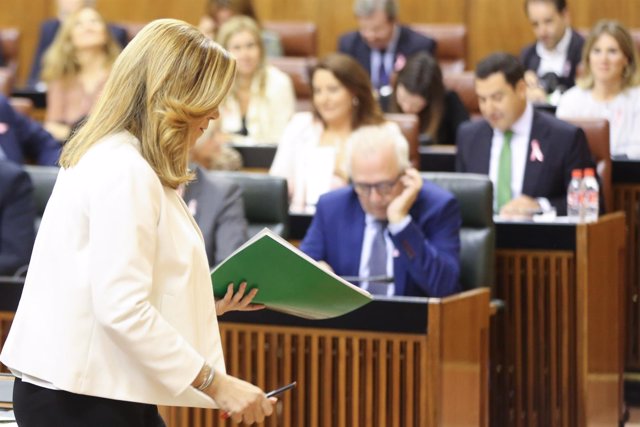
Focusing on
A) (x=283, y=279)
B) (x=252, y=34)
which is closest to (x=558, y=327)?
(x=283, y=279)

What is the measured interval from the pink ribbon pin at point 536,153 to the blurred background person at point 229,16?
298 centimetres

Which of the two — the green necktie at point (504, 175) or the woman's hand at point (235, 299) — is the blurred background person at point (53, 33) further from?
the woman's hand at point (235, 299)

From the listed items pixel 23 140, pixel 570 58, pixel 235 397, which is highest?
pixel 570 58

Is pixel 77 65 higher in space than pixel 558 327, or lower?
higher

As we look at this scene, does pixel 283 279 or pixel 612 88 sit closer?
pixel 283 279

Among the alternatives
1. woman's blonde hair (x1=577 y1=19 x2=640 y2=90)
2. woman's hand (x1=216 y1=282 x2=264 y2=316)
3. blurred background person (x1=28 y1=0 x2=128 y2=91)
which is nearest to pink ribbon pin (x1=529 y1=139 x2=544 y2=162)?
woman's blonde hair (x1=577 y1=19 x2=640 y2=90)

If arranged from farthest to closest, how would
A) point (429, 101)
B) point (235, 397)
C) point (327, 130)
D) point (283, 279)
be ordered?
point (429, 101), point (327, 130), point (283, 279), point (235, 397)

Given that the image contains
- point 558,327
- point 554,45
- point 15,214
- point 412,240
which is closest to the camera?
point 412,240

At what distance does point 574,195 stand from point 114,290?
3.24 m

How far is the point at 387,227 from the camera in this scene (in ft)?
13.1

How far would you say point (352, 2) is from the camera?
30.0ft

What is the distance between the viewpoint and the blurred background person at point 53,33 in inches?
328

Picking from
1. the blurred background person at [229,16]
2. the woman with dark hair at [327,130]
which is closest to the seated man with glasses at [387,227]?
the woman with dark hair at [327,130]

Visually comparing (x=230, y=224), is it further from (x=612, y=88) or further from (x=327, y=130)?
(x=612, y=88)
